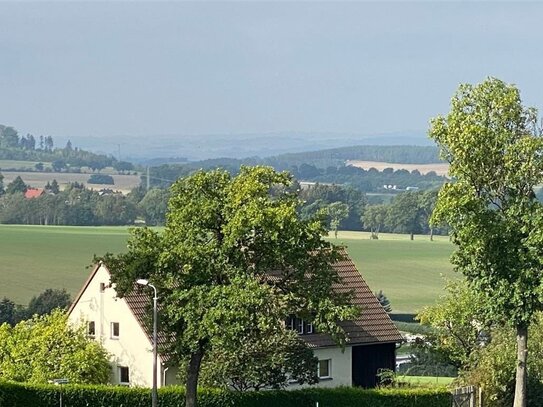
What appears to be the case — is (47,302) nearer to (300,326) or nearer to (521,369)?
(300,326)

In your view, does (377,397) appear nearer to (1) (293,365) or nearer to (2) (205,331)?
(1) (293,365)

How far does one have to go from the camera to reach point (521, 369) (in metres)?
44.8

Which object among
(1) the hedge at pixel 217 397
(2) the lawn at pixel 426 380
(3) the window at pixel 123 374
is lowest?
(2) the lawn at pixel 426 380

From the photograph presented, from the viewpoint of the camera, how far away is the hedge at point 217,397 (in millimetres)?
43688

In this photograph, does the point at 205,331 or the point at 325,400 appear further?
the point at 325,400

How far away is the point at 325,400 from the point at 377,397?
1917 mm

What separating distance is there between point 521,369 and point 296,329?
38.9ft

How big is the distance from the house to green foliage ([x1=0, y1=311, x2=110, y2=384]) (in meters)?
1.19

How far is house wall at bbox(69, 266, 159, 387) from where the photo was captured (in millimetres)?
53656

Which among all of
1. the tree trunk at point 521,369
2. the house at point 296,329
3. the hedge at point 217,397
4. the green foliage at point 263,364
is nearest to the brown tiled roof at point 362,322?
the house at point 296,329

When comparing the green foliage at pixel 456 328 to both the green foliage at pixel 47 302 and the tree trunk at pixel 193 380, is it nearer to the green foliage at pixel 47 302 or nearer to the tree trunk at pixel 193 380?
the tree trunk at pixel 193 380

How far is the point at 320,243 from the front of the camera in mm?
39938

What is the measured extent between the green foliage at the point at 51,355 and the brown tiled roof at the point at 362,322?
29.9 ft

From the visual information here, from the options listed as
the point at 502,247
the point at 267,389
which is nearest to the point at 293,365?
the point at 267,389
